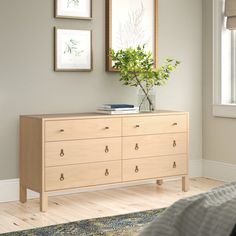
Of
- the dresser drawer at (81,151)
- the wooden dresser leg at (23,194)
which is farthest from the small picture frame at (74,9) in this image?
the wooden dresser leg at (23,194)

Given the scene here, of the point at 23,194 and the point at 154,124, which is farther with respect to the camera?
the point at 154,124

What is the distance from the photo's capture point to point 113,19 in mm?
5438

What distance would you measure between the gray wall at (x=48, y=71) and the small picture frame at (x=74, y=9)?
54 mm

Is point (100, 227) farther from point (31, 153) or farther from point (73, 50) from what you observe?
point (73, 50)

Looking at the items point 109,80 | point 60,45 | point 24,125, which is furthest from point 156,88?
point 24,125

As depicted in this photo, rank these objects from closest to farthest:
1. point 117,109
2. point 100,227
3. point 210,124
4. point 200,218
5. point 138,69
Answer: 1. point 200,218
2. point 100,227
3. point 117,109
4. point 138,69
5. point 210,124

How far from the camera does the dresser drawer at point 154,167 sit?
5105mm

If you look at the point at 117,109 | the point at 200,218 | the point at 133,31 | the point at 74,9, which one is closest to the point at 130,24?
the point at 133,31

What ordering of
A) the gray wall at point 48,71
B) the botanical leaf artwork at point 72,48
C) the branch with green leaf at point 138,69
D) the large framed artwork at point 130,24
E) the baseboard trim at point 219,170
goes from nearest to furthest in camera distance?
the gray wall at point 48,71, the botanical leaf artwork at point 72,48, the branch with green leaf at point 138,69, the large framed artwork at point 130,24, the baseboard trim at point 219,170

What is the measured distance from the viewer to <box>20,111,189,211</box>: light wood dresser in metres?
4.65

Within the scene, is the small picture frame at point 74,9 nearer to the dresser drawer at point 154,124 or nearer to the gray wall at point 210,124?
the dresser drawer at point 154,124

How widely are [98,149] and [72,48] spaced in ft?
3.08

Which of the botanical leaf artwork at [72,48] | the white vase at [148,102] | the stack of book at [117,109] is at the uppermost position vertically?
the botanical leaf artwork at [72,48]

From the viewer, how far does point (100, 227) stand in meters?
4.13
